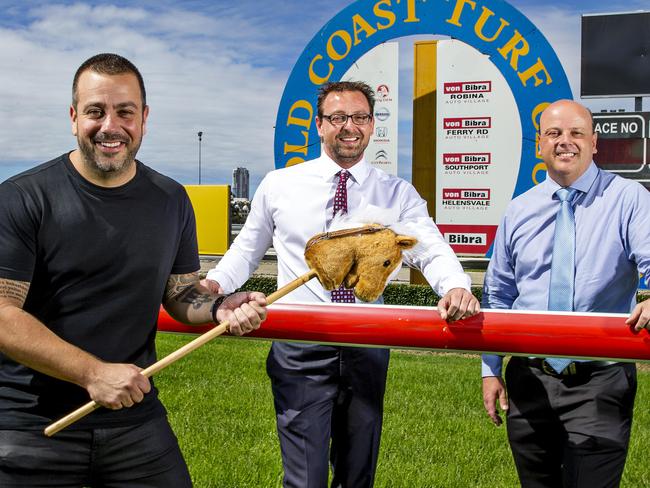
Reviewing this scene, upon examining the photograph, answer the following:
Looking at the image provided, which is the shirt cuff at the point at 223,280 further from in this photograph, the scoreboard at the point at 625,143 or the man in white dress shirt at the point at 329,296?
the scoreboard at the point at 625,143

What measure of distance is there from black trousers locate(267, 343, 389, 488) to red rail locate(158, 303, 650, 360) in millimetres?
363

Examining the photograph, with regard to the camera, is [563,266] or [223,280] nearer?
[563,266]

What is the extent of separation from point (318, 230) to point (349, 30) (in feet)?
21.3

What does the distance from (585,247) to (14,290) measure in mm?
1895

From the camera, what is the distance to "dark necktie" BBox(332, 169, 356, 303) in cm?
270

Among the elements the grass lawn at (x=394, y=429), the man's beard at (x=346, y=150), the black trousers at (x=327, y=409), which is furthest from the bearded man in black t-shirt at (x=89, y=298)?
the grass lawn at (x=394, y=429)

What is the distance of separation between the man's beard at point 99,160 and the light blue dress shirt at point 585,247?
59.3 inches

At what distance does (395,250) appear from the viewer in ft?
7.03

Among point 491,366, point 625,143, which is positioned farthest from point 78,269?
point 625,143

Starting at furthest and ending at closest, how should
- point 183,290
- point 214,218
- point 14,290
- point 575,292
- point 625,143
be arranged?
point 214,218, point 625,143, point 575,292, point 183,290, point 14,290

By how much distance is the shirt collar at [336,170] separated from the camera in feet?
9.17

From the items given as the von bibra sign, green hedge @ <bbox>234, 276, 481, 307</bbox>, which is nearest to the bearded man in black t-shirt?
the von bibra sign

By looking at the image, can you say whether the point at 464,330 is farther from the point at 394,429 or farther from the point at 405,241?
the point at 394,429

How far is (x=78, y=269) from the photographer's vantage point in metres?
1.98
